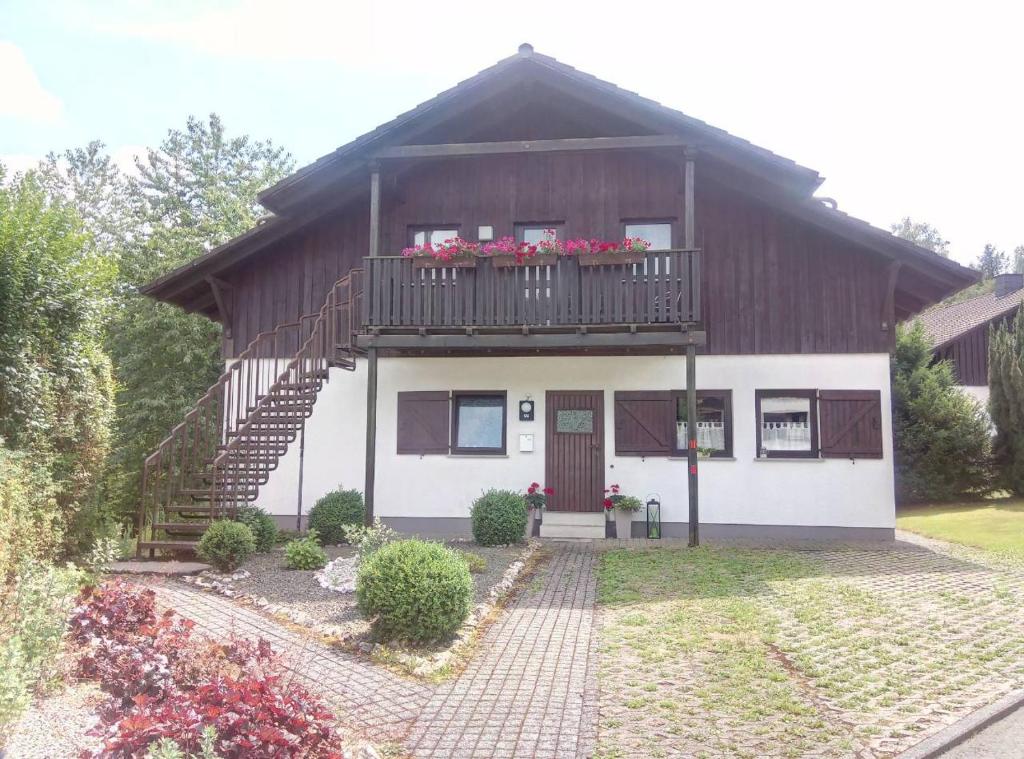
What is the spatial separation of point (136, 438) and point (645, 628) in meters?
20.4

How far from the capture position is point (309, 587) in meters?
8.12

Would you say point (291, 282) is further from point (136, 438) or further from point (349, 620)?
point (136, 438)

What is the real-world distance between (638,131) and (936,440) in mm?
11979

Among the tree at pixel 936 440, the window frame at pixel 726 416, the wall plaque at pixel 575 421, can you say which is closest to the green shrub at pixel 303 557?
the wall plaque at pixel 575 421

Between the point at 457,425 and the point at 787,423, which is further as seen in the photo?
the point at 457,425

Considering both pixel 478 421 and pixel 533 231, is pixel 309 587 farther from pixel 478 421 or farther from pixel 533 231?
pixel 533 231

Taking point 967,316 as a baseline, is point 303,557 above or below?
below

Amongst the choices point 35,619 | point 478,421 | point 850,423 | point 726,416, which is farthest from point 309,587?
point 850,423

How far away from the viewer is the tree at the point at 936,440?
19.5 m

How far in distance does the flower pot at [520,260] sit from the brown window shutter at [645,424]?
2.87m

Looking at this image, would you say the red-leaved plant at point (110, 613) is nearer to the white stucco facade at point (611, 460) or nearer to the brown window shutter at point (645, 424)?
the white stucco facade at point (611, 460)

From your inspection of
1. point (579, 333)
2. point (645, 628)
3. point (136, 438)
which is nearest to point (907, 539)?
point (579, 333)

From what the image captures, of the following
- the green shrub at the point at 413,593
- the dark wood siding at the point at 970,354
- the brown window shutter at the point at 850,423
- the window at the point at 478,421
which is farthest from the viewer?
the dark wood siding at the point at 970,354

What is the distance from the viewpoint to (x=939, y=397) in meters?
19.6
